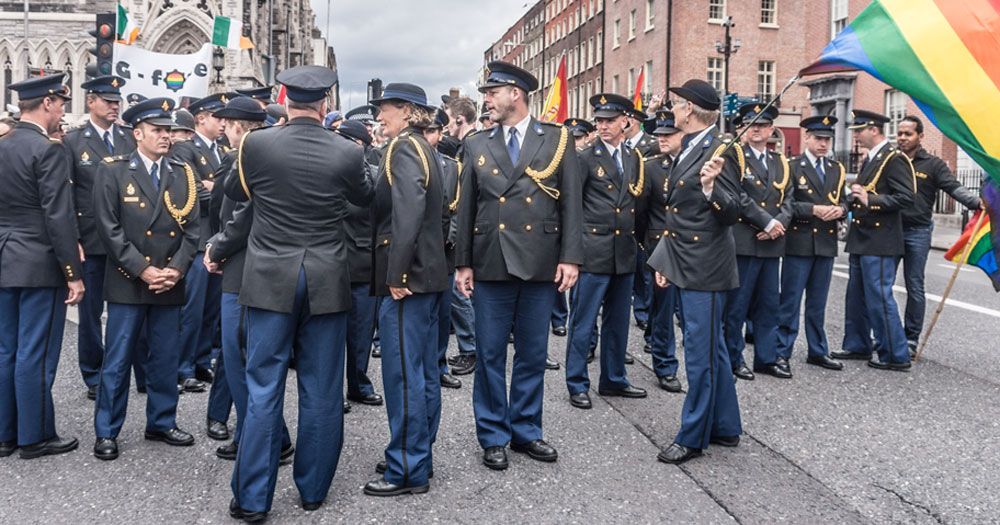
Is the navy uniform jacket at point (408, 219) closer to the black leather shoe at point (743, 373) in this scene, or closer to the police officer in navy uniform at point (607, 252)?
the police officer in navy uniform at point (607, 252)

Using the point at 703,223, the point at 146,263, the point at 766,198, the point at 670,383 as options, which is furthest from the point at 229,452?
the point at 766,198

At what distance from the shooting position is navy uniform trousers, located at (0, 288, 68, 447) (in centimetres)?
492

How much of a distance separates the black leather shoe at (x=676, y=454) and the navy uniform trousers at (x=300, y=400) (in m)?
2.02

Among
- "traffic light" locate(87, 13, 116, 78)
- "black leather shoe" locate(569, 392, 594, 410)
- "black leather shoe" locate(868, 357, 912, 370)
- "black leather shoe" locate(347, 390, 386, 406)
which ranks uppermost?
"traffic light" locate(87, 13, 116, 78)

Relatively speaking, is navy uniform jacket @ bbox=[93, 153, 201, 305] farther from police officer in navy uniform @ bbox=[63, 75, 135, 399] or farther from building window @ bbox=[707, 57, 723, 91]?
building window @ bbox=[707, 57, 723, 91]

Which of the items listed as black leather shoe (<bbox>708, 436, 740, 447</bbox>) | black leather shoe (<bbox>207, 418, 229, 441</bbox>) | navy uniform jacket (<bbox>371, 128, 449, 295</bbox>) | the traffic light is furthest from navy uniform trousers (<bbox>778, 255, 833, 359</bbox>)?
the traffic light

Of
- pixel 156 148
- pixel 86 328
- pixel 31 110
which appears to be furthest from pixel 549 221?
pixel 86 328

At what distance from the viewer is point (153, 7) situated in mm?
35219

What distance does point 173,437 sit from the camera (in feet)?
17.0

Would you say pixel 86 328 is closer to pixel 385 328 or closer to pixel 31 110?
pixel 31 110

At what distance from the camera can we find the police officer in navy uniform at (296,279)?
3.99 meters

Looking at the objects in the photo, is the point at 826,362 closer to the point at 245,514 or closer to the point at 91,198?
the point at 245,514

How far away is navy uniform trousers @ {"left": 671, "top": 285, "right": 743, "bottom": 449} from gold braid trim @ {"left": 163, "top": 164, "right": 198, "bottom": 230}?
3.44m

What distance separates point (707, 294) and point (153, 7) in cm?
3657
